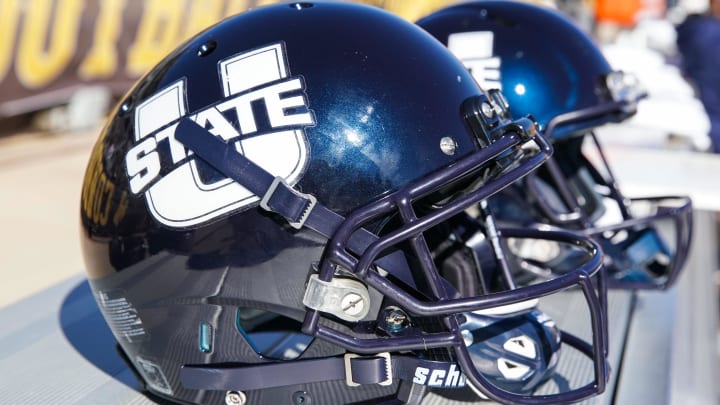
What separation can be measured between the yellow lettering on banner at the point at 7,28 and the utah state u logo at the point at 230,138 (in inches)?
151

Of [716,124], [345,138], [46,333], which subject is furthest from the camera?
[716,124]

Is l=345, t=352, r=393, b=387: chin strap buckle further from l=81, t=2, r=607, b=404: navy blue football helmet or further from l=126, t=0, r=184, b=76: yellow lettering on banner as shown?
l=126, t=0, r=184, b=76: yellow lettering on banner

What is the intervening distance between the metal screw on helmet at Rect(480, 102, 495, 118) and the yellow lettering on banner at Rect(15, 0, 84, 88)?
414 cm

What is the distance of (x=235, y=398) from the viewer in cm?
121

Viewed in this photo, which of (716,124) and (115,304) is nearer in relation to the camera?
(115,304)

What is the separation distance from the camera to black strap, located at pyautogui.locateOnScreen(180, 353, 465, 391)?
3.75 feet

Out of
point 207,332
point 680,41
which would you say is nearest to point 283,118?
point 207,332

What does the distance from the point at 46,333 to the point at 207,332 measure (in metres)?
0.60

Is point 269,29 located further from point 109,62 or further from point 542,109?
point 109,62

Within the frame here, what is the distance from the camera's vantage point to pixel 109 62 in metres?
5.49

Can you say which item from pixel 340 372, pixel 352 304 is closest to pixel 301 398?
pixel 340 372

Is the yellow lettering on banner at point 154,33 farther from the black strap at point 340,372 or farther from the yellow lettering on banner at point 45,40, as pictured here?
the black strap at point 340,372

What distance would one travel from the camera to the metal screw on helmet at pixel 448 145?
1.13m

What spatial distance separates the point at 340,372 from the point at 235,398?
0.59 feet
